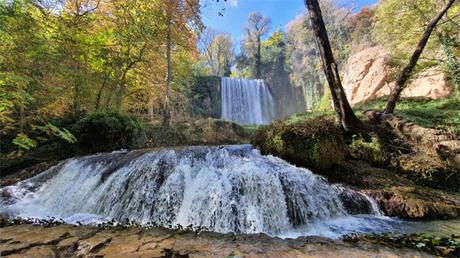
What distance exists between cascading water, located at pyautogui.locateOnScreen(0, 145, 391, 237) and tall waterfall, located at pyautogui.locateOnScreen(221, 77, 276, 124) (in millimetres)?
18071

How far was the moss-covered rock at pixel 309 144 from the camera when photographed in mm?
6234

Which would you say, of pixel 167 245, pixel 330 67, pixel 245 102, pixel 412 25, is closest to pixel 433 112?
pixel 412 25

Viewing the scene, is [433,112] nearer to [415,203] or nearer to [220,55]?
[415,203]

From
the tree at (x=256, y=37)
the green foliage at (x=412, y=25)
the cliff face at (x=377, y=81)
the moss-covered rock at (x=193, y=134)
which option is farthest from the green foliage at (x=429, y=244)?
the tree at (x=256, y=37)

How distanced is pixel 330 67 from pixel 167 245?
6236 mm

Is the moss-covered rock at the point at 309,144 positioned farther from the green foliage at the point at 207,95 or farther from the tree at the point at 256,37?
the tree at the point at 256,37

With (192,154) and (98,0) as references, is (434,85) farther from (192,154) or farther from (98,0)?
(98,0)

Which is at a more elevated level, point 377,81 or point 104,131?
point 377,81

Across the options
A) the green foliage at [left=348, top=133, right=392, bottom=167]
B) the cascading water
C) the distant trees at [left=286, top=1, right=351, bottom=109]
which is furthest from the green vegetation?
the distant trees at [left=286, top=1, right=351, bottom=109]

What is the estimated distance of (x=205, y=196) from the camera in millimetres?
4566

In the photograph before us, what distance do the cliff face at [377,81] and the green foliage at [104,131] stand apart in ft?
44.7

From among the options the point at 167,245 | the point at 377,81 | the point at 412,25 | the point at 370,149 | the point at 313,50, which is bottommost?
the point at 167,245

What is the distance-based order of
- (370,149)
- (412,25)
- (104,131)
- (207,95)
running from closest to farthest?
(370,149) → (104,131) → (412,25) → (207,95)

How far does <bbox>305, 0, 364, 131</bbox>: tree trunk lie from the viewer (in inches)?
269
